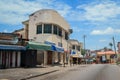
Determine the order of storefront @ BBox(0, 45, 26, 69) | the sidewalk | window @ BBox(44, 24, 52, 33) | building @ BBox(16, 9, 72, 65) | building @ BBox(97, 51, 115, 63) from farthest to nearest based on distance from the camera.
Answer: building @ BBox(97, 51, 115, 63), window @ BBox(44, 24, 52, 33), building @ BBox(16, 9, 72, 65), storefront @ BBox(0, 45, 26, 69), the sidewalk

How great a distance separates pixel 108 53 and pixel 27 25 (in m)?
80.8

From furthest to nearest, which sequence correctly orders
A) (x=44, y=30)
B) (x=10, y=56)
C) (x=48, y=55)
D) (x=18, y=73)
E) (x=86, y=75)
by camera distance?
1. (x=44, y=30)
2. (x=48, y=55)
3. (x=10, y=56)
4. (x=18, y=73)
5. (x=86, y=75)

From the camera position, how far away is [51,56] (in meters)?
58.4

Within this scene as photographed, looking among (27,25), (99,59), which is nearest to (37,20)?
(27,25)

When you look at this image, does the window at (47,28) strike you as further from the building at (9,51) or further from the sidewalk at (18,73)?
the sidewalk at (18,73)

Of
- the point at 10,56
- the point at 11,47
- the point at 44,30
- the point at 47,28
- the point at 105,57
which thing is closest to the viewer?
the point at 11,47

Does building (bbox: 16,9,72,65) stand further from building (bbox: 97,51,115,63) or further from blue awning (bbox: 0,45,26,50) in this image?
building (bbox: 97,51,115,63)

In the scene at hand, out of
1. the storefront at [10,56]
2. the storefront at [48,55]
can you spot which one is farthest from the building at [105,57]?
the storefront at [10,56]

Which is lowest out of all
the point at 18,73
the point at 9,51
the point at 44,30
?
the point at 18,73

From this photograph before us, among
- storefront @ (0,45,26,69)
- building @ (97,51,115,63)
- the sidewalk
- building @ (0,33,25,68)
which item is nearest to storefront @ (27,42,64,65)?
storefront @ (0,45,26,69)

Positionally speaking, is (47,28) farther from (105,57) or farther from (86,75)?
(105,57)

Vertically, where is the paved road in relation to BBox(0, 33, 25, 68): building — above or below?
below

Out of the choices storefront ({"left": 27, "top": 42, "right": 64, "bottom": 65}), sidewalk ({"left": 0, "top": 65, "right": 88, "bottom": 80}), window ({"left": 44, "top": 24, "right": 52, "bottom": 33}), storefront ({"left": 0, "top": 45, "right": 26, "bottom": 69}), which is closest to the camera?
sidewalk ({"left": 0, "top": 65, "right": 88, "bottom": 80})

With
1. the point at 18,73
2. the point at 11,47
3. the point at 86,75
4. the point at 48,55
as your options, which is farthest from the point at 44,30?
the point at 86,75
